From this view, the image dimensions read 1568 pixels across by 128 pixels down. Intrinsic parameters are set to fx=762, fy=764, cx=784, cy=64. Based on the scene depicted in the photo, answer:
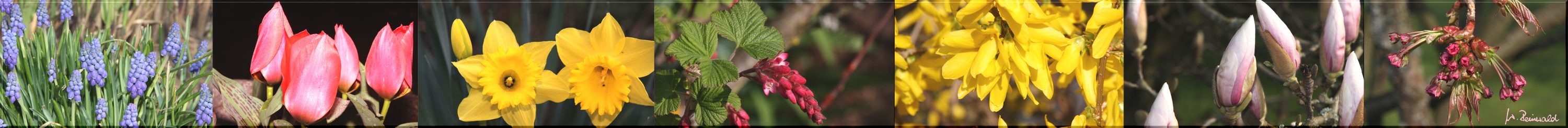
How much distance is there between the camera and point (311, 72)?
1773 mm

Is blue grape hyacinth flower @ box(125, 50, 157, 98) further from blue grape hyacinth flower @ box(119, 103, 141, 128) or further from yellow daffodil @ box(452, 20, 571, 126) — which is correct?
yellow daffodil @ box(452, 20, 571, 126)

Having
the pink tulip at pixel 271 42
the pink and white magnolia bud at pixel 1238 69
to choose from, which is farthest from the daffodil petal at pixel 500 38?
the pink and white magnolia bud at pixel 1238 69

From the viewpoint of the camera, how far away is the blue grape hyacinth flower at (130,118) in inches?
71.6

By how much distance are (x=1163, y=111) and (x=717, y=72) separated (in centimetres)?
106

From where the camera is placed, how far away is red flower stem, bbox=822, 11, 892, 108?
1682 millimetres

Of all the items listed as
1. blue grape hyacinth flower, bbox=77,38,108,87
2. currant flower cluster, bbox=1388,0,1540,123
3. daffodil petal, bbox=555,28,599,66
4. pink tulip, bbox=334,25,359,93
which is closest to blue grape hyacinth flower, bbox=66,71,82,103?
blue grape hyacinth flower, bbox=77,38,108,87

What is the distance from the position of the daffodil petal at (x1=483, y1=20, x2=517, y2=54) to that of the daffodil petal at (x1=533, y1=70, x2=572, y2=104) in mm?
95

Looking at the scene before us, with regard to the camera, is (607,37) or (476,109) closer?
(607,37)

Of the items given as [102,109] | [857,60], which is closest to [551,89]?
[857,60]

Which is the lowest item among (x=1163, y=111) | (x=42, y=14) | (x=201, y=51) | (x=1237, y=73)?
(x=1163, y=111)

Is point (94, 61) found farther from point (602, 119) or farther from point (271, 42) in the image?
point (602, 119)

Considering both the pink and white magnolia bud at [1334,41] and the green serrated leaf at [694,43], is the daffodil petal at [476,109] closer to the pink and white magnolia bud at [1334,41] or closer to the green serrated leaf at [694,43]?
the green serrated leaf at [694,43]

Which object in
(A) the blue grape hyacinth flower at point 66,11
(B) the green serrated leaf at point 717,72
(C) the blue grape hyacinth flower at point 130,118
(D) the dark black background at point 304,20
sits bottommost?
(C) the blue grape hyacinth flower at point 130,118

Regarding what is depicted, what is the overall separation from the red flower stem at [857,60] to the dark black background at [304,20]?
99cm
